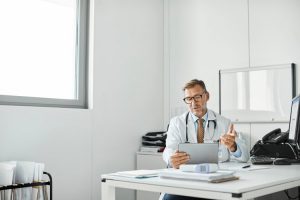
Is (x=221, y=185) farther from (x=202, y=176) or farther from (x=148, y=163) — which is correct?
(x=148, y=163)

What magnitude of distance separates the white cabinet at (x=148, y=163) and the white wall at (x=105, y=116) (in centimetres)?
10

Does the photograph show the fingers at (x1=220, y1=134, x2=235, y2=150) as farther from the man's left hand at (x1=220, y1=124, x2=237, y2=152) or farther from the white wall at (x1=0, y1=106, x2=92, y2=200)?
the white wall at (x1=0, y1=106, x2=92, y2=200)

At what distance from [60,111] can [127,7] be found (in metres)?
1.40

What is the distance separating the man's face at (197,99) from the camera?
2922 mm

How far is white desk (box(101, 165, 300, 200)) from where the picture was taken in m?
1.61

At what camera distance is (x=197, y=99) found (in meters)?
2.92

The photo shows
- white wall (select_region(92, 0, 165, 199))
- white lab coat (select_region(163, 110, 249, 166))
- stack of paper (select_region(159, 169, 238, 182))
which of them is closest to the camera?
stack of paper (select_region(159, 169, 238, 182))

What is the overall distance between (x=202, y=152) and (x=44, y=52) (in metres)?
1.93

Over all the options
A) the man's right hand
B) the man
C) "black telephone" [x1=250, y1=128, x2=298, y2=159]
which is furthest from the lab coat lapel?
the man's right hand

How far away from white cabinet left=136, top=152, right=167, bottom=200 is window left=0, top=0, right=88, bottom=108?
0.82 metres

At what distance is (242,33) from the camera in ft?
12.5

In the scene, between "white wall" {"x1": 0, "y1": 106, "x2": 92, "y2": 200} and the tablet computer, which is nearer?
the tablet computer

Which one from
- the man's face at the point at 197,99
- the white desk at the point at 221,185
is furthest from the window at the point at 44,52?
the white desk at the point at 221,185

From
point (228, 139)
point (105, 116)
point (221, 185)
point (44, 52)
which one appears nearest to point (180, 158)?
point (228, 139)
